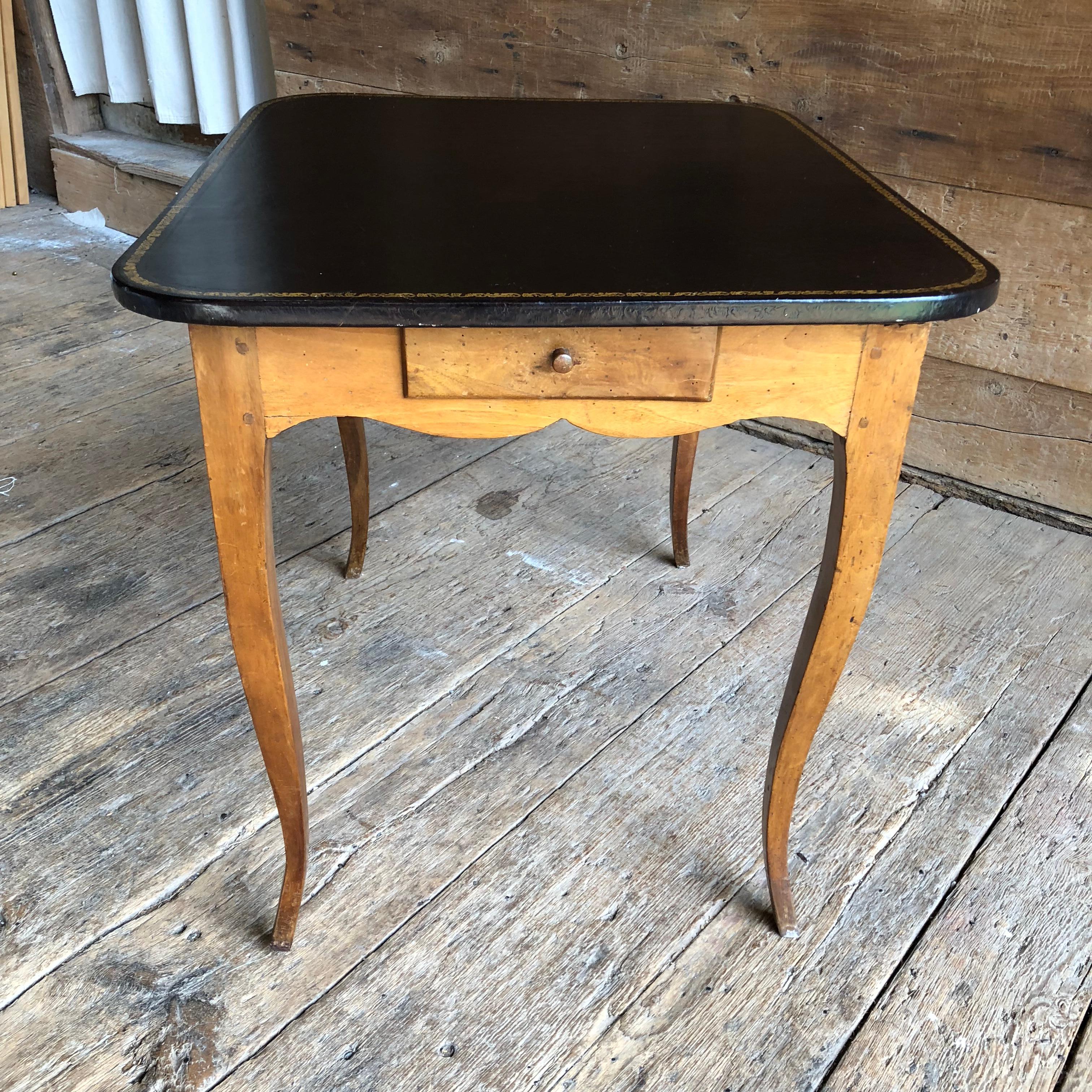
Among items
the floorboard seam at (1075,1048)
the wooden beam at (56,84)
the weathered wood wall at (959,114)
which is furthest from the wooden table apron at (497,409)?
the wooden beam at (56,84)

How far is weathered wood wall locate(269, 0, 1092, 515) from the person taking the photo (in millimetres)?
1518

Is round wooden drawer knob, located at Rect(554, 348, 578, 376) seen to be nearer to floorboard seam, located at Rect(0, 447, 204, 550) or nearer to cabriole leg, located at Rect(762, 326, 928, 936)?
cabriole leg, located at Rect(762, 326, 928, 936)

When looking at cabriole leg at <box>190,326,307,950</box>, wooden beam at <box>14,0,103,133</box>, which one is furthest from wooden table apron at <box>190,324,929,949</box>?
wooden beam at <box>14,0,103,133</box>

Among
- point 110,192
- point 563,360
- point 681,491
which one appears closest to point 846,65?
point 681,491

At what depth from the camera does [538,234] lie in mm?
855

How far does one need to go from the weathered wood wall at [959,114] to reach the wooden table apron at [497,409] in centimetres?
97

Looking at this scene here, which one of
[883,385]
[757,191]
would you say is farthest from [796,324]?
[757,191]

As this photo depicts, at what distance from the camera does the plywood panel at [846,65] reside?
A: 1.50 m

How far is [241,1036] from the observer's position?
3.11 feet

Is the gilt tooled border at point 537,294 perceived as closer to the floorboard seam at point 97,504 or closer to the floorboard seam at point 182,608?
the floorboard seam at point 182,608

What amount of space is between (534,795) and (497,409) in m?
0.59

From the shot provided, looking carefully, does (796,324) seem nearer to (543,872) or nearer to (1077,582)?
(543,872)

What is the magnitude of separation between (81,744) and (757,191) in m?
1.03

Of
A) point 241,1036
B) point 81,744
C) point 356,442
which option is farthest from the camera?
point 356,442
